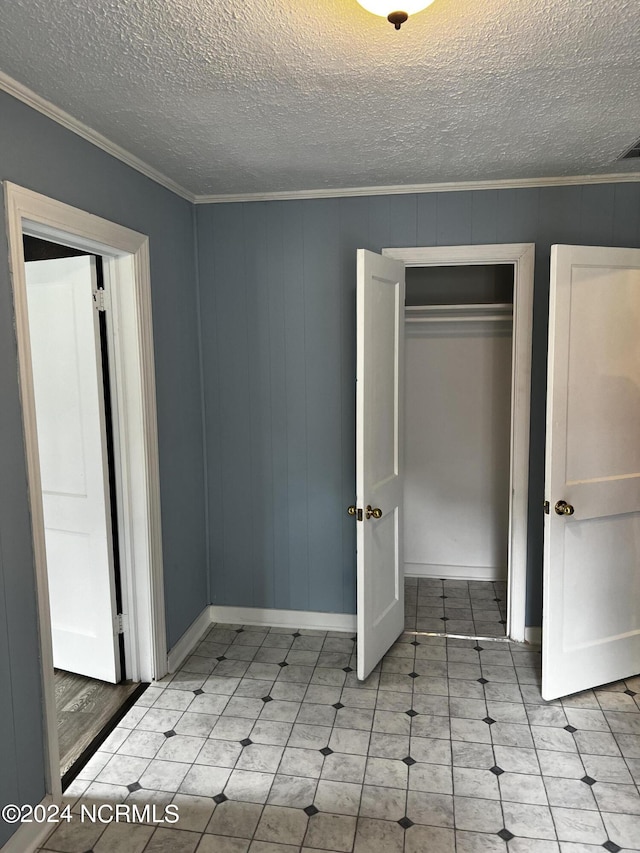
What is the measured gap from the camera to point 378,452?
3.03 metres

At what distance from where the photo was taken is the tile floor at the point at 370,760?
2062 millimetres

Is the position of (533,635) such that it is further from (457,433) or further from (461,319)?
(461,319)

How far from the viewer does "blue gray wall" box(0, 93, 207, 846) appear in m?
1.90

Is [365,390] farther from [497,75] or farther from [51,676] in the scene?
[51,676]

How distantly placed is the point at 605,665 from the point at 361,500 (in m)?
1.43

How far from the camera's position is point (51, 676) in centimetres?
210

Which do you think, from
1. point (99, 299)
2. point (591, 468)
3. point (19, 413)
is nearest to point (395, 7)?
point (19, 413)

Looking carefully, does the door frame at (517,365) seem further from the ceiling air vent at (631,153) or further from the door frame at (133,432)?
the door frame at (133,432)

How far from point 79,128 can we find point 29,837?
2.46 m

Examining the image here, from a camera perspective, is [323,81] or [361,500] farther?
[361,500]

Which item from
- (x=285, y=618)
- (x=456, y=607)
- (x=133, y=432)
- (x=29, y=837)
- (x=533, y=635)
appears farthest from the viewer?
(x=456, y=607)

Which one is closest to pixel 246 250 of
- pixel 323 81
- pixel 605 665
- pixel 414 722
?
pixel 323 81

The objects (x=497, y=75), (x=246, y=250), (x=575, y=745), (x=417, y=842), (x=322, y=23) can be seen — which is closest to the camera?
(x=322, y=23)

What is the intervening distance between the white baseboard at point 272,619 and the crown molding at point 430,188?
2.36 m
